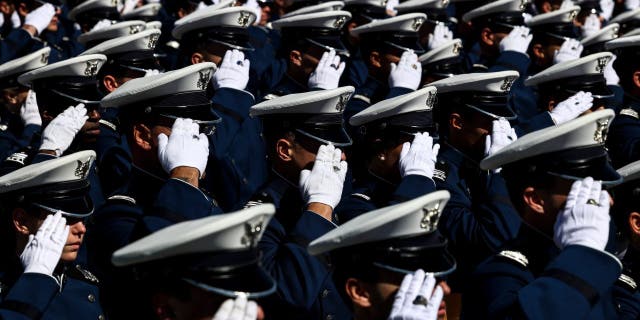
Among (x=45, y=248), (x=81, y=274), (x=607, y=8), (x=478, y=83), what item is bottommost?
(x=607, y=8)

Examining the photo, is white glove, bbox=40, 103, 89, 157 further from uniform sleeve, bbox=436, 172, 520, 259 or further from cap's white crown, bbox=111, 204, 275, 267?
cap's white crown, bbox=111, 204, 275, 267

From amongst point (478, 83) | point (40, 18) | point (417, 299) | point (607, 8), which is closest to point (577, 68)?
point (478, 83)

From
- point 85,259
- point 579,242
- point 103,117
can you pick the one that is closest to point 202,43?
point 103,117

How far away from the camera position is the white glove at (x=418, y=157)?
4.42 meters

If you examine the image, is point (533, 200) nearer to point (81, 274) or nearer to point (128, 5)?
point (81, 274)

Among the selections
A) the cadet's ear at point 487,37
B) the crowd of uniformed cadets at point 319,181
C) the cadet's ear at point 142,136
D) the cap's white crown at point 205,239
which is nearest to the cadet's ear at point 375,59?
the crowd of uniformed cadets at point 319,181

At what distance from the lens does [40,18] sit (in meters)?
7.79

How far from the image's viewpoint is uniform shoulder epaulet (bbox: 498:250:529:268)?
12.0ft

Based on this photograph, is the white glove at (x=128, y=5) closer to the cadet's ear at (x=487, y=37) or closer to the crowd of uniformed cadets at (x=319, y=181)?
the crowd of uniformed cadets at (x=319, y=181)

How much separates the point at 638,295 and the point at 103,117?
3.21 meters

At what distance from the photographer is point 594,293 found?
3305 millimetres

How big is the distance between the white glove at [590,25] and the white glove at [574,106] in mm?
2815

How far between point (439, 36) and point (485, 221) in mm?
3529

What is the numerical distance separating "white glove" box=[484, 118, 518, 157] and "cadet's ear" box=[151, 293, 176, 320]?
2.20m
